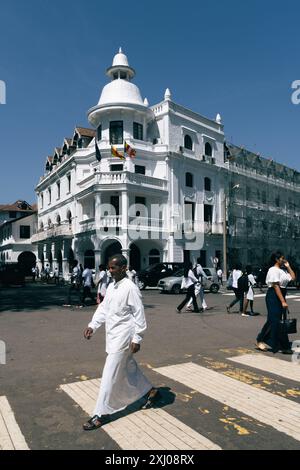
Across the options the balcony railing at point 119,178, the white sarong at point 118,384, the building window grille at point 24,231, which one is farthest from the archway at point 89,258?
the white sarong at point 118,384

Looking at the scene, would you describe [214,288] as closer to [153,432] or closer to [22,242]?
[153,432]

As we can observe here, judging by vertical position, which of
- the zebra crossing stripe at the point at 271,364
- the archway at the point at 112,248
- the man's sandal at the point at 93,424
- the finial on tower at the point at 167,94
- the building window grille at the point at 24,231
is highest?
the finial on tower at the point at 167,94

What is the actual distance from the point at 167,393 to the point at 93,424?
1.35m

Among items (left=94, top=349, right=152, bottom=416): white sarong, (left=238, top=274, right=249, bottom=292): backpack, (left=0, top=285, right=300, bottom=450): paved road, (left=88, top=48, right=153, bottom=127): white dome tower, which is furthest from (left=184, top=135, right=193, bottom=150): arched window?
(left=94, top=349, right=152, bottom=416): white sarong

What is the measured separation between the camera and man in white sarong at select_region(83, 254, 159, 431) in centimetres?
406

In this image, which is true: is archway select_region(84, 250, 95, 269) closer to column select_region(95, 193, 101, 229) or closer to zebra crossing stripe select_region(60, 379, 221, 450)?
column select_region(95, 193, 101, 229)

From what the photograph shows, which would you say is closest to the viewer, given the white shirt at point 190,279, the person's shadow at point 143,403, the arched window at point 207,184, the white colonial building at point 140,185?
the person's shadow at point 143,403

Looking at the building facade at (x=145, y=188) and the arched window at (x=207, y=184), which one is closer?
the building facade at (x=145, y=188)

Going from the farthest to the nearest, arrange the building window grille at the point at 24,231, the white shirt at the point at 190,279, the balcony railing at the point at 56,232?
1. the building window grille at the point at 24,231
2. the balcony railing at the point at 56,232
3. the white shirt at the point at 190,279

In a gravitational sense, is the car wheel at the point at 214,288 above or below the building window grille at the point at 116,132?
below

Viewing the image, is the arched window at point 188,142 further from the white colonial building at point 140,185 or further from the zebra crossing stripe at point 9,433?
the zebra crossing stripe at point 9,433

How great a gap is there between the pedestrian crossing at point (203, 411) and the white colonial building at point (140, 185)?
21.7m

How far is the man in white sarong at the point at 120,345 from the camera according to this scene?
406cm

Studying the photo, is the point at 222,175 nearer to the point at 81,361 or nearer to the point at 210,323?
the point at 210,323
